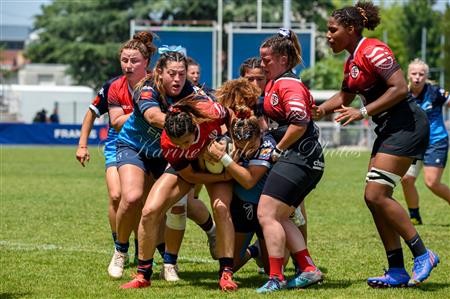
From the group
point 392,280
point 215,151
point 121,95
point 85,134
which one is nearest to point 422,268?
point 392,280

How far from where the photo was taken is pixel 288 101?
6566 millimetres

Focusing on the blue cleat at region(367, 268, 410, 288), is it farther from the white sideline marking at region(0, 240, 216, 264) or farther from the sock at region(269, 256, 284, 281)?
the white sideline marking at region(0, 240, 216, 264)

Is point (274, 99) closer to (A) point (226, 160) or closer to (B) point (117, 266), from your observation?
(A) point (226, 160)

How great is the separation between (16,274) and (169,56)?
2203 millimetres

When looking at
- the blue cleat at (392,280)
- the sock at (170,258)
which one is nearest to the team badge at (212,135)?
the sock at (170,258)

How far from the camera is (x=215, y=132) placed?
22.2ft

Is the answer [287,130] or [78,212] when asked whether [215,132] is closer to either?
[287,130]

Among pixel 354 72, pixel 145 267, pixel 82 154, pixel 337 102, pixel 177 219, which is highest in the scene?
pixel 354 72

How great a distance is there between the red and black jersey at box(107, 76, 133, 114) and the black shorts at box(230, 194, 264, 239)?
1481 millimetres

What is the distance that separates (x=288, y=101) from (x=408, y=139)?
0.94 m

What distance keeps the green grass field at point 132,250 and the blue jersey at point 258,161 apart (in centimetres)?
69

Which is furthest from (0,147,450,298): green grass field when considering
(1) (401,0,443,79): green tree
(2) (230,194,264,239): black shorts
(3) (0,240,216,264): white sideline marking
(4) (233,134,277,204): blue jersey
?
(1) (401,0,443,79): green tree

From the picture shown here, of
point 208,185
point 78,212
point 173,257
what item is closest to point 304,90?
point 208,185

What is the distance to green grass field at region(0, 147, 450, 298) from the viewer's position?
6.71 meters
